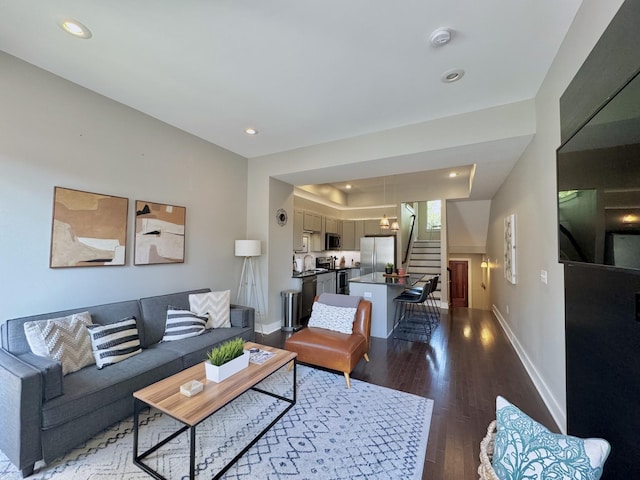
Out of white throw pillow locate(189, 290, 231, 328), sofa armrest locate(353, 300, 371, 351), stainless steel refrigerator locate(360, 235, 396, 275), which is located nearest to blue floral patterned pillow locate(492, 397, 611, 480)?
sofa armrest locate(353, 300, 371, 351)

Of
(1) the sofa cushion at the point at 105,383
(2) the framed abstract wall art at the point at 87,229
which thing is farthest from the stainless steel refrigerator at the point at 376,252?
(2) the framed abstract wall art at the point at 87,229

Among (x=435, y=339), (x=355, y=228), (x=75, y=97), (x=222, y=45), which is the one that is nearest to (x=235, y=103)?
(x=222, y=45)

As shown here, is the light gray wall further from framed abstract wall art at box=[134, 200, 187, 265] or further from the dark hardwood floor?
the dark hardwood floor

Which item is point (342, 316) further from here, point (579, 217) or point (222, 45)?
point (222, 45)

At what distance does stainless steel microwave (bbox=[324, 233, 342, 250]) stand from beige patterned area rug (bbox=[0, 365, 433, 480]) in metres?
4.79

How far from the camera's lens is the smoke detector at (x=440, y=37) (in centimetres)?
189

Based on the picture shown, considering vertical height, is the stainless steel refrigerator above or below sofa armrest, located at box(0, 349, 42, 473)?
above

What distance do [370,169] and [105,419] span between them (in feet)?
12.9

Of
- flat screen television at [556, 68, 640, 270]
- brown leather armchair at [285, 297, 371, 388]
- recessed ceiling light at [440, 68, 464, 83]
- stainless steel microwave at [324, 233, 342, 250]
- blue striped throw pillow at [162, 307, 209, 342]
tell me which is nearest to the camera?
flat screen television at [556, 68, 640, 270]

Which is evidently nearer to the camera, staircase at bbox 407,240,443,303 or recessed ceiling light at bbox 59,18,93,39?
recessed ceiling light at bbox 59,18,93,39

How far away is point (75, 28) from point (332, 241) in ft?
20.2

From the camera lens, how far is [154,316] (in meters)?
2.89

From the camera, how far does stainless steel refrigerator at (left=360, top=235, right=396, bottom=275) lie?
6.95 meters

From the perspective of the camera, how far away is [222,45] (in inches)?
81.2
